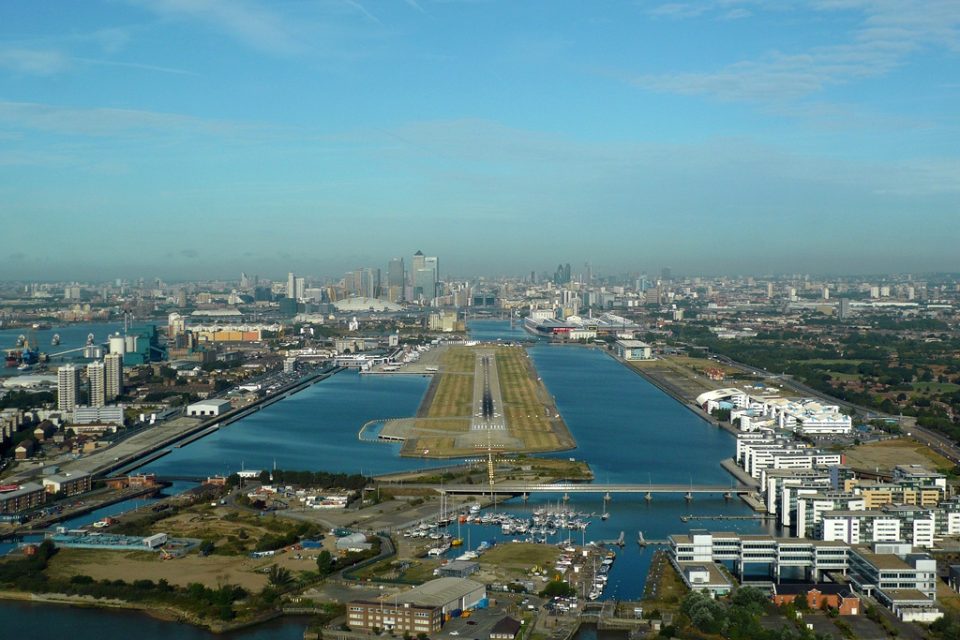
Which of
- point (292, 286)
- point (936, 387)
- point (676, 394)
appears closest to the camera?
point (676, 394)

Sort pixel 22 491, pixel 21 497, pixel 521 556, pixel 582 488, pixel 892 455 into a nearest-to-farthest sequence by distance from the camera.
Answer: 1. pixel 521 556
2. pixel 21 497
3. pixel 22 491
4. pixel 582 488
5. pixel 892 455

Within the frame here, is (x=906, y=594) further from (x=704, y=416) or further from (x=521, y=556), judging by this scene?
(x=704, y=416)

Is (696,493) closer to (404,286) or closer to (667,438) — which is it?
(667,438)

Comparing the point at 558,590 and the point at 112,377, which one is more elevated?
the point at 112,377

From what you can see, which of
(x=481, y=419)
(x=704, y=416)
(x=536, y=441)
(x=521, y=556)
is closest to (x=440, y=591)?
(x=521, y=556)

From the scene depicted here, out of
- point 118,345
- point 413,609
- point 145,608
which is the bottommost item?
point 145,608

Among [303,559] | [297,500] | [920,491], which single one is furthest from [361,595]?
[920,491]

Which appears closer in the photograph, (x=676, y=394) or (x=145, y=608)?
(x=145, y=608)

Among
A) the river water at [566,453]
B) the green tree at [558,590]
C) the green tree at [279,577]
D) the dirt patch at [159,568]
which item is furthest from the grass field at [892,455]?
the dirt patch at [159,568]
